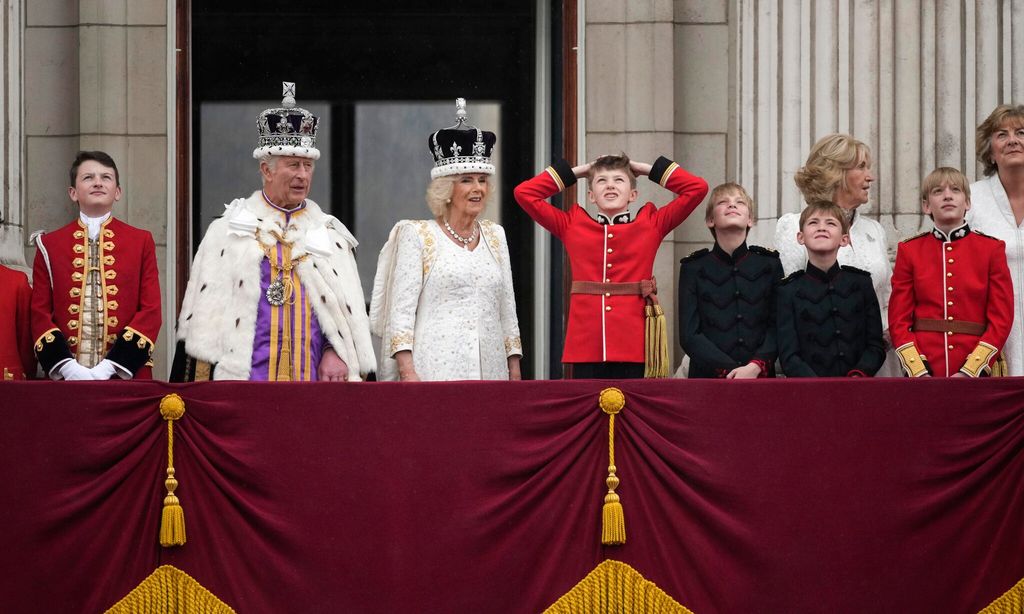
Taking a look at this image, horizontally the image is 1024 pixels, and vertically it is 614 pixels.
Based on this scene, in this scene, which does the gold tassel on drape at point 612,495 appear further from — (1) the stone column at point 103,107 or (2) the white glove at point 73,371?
(1) the stone column at point 103,107

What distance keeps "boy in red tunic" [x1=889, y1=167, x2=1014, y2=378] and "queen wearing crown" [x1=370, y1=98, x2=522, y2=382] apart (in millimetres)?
1821

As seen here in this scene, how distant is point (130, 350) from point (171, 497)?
1.01m

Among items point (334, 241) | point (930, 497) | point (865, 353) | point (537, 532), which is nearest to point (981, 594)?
point (930, 497)

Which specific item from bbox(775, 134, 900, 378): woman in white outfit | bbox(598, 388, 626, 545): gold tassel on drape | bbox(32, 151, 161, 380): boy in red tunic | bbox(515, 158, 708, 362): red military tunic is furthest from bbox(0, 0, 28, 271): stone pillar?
bbox(775, 134, 900, 378): woman in white outfit

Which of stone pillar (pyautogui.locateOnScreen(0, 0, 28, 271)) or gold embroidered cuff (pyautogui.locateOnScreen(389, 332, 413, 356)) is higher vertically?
stone pillar (pyautogui.locateOnScreen(0, 0, 28, 271))

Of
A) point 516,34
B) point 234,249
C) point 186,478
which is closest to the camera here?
point 186,478

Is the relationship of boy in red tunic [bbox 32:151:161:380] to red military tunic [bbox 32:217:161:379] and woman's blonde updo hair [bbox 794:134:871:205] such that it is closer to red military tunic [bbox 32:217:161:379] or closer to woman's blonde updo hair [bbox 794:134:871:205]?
red military tunic [bbox 32:217:161:379]

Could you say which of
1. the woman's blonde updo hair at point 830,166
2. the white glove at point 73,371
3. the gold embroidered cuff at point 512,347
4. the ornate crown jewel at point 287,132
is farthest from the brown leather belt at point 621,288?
the white glove at point 73,371

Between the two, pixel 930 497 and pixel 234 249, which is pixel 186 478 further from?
pixel 930 497

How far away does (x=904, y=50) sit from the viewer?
9.73 meters

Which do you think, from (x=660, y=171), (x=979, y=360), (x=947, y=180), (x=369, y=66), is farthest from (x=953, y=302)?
(x=369, y=66)

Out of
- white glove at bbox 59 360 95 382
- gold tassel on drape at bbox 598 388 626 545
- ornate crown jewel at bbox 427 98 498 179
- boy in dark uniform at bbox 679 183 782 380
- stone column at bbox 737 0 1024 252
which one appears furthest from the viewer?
stone column at bbox 737 0 1024 252

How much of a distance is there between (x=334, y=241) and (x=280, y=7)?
4080mm

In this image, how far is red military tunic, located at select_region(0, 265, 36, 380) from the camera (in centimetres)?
731
